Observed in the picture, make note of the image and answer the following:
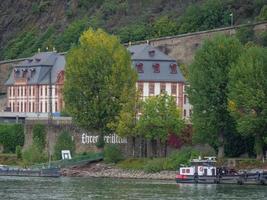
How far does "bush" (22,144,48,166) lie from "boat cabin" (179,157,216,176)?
24436 millimetres

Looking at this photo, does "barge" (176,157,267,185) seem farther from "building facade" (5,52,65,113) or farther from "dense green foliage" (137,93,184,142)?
"building facade" (5,52,65,113)

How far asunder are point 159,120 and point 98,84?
815 centimetres

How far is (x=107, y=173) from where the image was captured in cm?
13525

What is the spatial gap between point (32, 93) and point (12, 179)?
129 feet

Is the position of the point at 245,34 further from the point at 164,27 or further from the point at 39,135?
the point at 39,135

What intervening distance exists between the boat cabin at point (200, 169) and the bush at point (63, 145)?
76.3ft

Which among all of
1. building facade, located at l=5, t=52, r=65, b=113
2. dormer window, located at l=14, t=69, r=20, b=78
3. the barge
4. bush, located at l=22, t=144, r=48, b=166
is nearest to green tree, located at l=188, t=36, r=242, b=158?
the barge

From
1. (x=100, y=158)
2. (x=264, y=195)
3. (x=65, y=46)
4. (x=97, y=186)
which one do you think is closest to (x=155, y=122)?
(x=100, y=158)

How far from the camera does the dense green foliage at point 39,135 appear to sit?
494ft

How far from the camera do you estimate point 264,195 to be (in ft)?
355

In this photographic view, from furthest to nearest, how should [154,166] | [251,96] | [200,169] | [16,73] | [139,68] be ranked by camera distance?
1. [16,73]
2. [139,68]
3. [154,166]
4. [251,96]
5. [200,169]

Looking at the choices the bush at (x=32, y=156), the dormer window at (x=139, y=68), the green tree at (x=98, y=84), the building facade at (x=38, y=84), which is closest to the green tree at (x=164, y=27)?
the building facade at (x=38, y=84)

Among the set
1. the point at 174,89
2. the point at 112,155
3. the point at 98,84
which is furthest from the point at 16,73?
the point at 112,155

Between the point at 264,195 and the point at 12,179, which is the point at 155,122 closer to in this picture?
the point at 12,179
